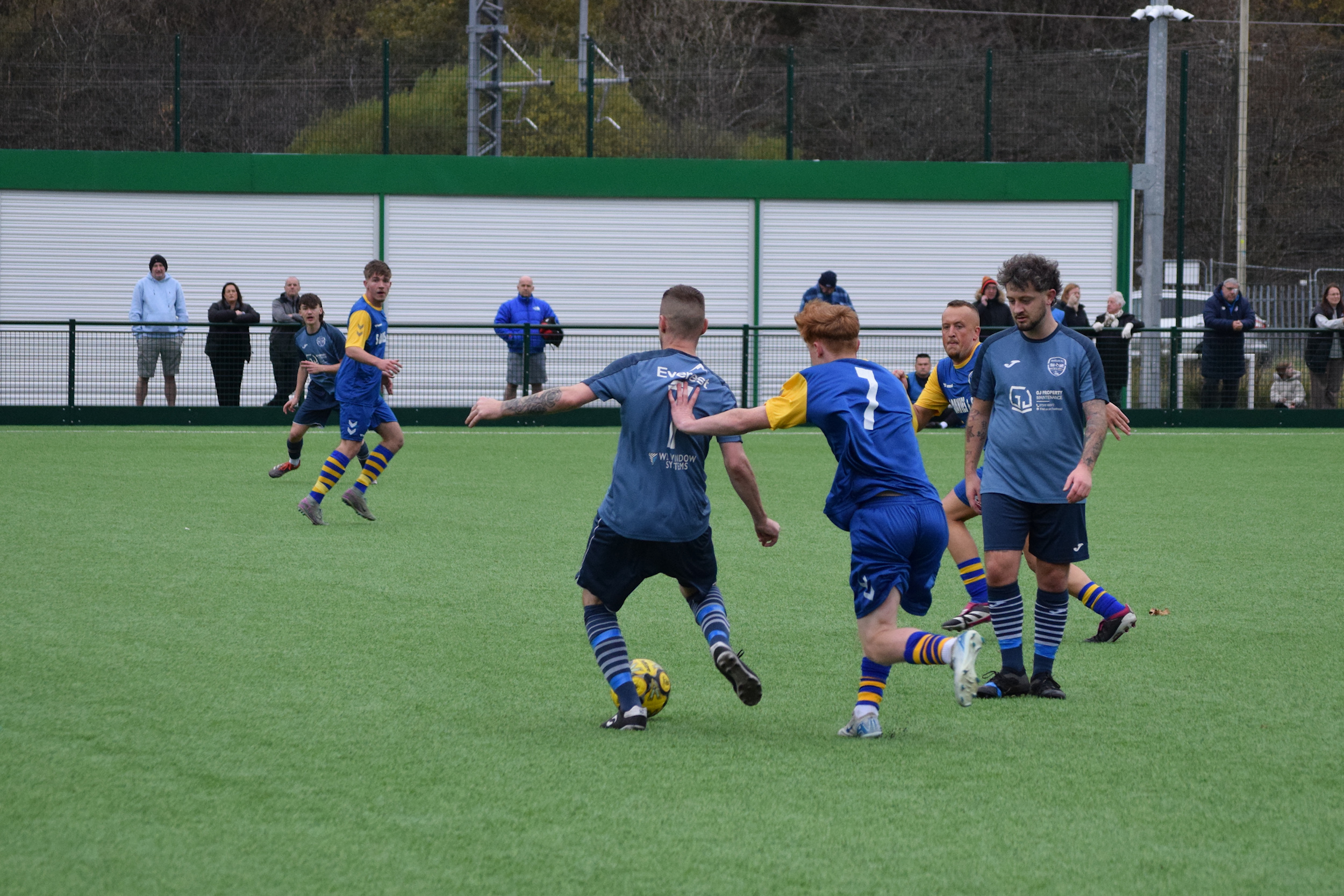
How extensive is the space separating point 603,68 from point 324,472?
54.1 ft

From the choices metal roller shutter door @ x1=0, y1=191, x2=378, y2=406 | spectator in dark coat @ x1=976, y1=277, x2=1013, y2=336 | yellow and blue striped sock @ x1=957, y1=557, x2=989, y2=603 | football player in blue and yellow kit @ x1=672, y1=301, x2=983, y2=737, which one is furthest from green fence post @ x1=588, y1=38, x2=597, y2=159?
football player in blue and yellow kit @ x1=672, y1=301, x2=983, y2=737

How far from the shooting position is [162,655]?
6094mm

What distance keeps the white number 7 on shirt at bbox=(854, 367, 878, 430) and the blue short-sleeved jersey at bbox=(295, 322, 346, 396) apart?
850cm

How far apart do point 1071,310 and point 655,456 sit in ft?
49.1

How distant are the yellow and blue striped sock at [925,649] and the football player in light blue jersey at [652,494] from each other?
1.73 ft

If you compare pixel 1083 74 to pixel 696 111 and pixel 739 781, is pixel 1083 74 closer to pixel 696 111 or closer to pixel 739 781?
pixel 696 111

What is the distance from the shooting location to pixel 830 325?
16.4 ft

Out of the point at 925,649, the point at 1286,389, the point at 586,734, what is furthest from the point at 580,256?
the point at 925,649

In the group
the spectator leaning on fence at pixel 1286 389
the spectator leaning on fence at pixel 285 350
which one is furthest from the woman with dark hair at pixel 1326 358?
the spectator leaning on fence at pixel 285 350

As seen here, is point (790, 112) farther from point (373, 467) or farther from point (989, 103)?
point (373, 467)

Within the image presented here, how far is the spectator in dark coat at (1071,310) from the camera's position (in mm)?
18766

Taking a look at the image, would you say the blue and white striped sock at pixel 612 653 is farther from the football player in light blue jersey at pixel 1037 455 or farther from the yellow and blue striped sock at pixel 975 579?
the yellow and blue striped sock at pixel 975 579

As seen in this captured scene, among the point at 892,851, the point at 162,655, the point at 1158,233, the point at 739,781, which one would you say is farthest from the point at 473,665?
the point at 1158,233

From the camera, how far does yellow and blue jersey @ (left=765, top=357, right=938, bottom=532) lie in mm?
4941
